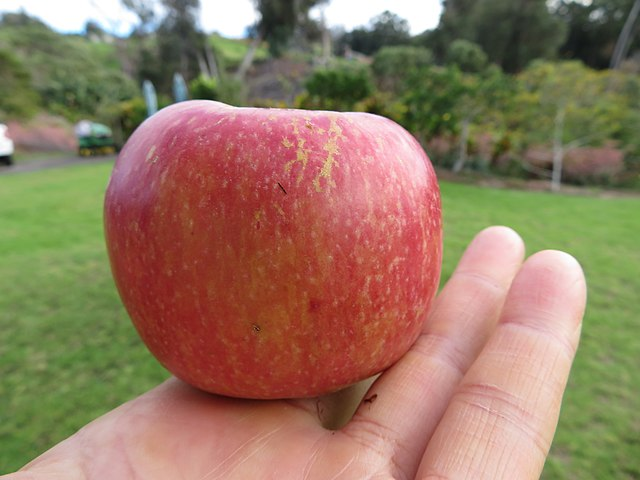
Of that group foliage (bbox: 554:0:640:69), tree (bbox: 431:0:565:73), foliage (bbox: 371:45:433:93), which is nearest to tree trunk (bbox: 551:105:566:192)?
foliage (bbox: 371:45:433:93)

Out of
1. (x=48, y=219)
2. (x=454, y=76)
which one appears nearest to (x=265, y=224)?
(x=48, y=219)

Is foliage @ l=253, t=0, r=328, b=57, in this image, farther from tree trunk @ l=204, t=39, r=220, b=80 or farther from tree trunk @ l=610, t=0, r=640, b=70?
tree trunk @ l=610, t=0, r=640, b=70

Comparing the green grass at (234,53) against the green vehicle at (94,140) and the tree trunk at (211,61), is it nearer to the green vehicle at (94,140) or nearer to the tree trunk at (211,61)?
the tree trunk at (211,61)

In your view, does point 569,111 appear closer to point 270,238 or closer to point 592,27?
point 270,238

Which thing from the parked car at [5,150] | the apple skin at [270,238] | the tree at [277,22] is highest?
the tree at [277,22]

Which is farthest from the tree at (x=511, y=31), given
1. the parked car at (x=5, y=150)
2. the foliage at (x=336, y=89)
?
the parked car at (x=5, y=150)

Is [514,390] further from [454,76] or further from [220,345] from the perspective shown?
[454,76]

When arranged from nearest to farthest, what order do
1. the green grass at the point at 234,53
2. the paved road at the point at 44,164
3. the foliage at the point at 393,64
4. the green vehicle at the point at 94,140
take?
the paved road at the point at 44,164, the green vehicle at the point at 94,140, the foliage at the point at 393,64, the green grass at the point at 234,53
